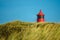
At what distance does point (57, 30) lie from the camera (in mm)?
6641

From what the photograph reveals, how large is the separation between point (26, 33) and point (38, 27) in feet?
1.45

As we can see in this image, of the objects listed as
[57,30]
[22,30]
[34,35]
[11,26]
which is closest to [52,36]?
[57,30]

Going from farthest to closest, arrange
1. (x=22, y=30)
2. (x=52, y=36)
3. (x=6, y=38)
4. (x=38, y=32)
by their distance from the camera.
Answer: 1. (x=6, y=38)
2. (x=22, y=30)
3. (x=38, y=32)
4. (x=52, y=36)

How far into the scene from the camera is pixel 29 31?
733 cm

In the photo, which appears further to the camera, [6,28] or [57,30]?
[6,28]

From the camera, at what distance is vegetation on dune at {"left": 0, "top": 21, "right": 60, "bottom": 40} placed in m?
6.68

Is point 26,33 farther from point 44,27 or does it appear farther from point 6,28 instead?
point 6,28

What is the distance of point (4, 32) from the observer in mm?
8289

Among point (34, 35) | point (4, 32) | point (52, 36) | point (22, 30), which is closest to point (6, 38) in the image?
point (4, 32)

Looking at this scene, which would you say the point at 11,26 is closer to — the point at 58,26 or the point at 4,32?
the point at 4,32

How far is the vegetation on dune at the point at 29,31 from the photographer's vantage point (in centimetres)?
668

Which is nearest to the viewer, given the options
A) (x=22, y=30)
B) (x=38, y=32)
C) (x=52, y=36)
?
(x=52, y=36)

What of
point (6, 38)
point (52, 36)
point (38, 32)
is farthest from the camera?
point (6, 38)

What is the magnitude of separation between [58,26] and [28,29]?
1.13m
